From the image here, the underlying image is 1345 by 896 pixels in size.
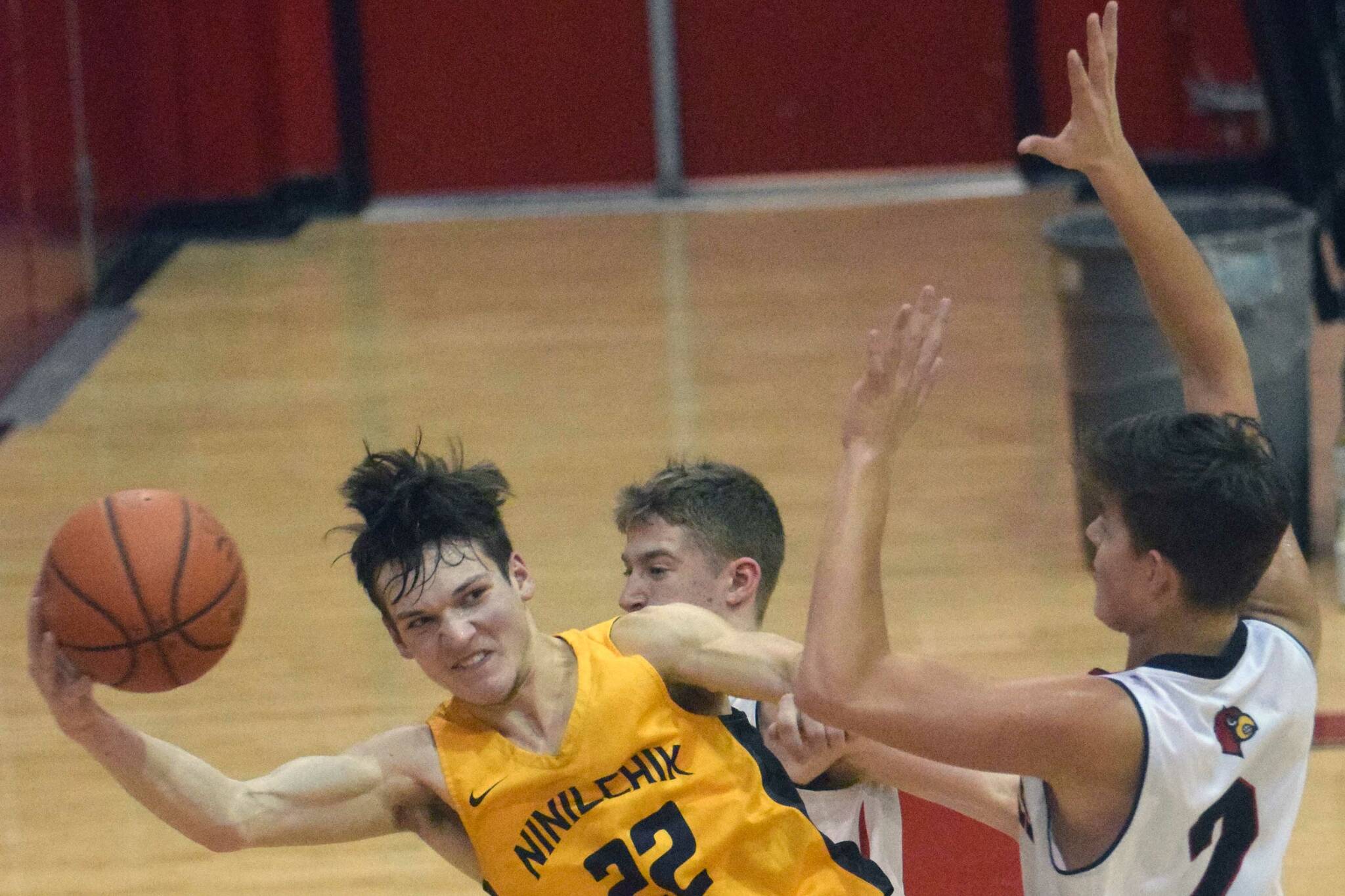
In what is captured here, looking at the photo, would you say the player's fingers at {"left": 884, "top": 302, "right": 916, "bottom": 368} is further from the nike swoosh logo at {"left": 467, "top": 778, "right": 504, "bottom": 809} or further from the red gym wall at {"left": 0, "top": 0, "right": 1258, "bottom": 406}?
the red gym wall at {"left": 0, "top": 0, "right": 1258, "bottom": 406}

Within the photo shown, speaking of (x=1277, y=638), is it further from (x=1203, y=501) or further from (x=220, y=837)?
(x=220, y=837)

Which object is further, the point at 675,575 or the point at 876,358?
the point at 675,575

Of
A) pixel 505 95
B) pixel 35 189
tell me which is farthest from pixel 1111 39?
pixel 505 95

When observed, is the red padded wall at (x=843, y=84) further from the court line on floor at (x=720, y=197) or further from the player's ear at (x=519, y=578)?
the player's ear at (x=519, y=578)

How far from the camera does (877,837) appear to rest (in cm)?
317

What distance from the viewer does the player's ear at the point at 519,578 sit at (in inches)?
116

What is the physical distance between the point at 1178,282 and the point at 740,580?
38.5 inches

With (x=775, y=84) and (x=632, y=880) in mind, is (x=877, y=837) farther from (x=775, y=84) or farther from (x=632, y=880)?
(x=775, y=84)

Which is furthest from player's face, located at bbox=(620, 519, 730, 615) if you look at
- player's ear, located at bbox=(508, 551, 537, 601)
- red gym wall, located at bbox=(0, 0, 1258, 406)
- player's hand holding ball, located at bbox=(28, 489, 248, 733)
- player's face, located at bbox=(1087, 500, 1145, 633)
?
red gym wall, located at bbox=(0, 0, 1258, 406)

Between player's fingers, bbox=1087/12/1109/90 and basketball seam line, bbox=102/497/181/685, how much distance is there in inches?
61.9

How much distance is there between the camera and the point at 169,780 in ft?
8.82

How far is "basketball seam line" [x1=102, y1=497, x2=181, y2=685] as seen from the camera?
9.06 feet

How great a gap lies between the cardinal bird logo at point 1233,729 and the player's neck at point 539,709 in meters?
0.99

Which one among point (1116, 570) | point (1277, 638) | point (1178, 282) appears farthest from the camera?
point (1178, 282)
